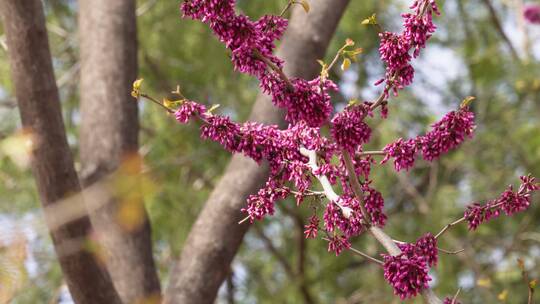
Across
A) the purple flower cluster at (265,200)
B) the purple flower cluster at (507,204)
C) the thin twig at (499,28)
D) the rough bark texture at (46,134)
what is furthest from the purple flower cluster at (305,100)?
the thin twig at (499,28)

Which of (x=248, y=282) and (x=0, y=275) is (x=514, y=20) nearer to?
(x=248, y=282)

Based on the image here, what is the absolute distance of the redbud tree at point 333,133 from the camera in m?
1.67

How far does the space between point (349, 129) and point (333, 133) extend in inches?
1.4

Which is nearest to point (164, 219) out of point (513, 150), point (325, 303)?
point (325, 303)

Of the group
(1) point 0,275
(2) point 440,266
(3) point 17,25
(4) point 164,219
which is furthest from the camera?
(2) point 440,266

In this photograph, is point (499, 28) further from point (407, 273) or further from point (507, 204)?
point (407, 273)

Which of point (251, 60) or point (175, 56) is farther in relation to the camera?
point (175, 56)

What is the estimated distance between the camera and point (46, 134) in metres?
2.54

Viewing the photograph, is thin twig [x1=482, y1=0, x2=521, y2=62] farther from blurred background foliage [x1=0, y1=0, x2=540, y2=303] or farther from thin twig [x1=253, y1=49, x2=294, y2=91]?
thin twig [x1=253, y1=49, x2=294, y2=91]

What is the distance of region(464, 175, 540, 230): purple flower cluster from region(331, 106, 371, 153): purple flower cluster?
35 cm

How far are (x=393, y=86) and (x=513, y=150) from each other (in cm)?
462

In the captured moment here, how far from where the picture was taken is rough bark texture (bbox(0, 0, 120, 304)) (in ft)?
8.33

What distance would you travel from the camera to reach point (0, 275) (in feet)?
5.03

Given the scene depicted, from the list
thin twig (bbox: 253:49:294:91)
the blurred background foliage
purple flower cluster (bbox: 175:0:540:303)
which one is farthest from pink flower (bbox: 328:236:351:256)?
the blurred background foliage
